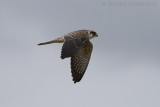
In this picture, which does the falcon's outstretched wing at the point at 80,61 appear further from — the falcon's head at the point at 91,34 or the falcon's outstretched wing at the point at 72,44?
the falcon's outstretched wing at the point at 72,44

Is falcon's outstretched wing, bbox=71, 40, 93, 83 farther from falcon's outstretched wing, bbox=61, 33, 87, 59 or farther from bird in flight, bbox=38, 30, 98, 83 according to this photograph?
falcon's outstretched wing, bbox=61, 33, 87, 59

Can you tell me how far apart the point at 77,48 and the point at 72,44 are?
0.29 m

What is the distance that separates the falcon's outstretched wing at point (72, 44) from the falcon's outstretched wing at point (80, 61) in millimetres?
974

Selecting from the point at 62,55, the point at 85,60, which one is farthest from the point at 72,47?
the point at 85,60

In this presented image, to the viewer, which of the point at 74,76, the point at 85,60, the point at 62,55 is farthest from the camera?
the point at 85,60

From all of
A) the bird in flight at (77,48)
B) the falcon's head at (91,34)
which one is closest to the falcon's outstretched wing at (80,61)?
the bird in flight at (77,48)

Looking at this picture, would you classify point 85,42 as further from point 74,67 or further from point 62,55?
point 62,55

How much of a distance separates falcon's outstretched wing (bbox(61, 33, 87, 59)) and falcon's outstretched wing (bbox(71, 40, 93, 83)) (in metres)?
0.97

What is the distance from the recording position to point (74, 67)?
836 inches

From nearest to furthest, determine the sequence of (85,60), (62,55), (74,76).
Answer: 1. (62,55)
2. (74,76)
3. (85,60)

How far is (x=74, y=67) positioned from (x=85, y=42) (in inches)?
61.1

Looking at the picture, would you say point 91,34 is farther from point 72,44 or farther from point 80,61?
point 72,44

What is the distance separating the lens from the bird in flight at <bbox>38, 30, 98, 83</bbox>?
780 inches

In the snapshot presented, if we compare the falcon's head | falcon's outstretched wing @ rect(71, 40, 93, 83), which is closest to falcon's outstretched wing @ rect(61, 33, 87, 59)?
the falcon's head
